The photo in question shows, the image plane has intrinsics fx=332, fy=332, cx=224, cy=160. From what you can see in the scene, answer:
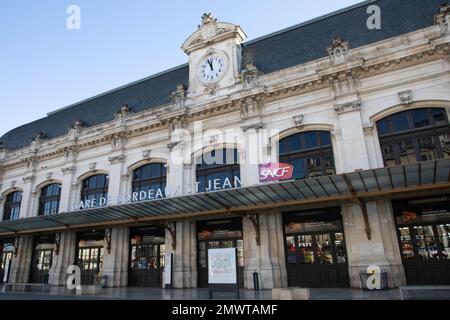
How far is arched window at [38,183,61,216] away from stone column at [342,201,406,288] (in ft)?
72.6

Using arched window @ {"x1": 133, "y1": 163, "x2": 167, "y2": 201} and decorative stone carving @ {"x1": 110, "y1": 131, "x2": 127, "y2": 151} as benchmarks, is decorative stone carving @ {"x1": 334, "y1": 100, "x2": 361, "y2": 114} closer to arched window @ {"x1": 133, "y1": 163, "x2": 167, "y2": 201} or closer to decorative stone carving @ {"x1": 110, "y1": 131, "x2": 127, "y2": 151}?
arched window @ {"x1": 133, "y1": 163, "x2": 167, "y2": 201}

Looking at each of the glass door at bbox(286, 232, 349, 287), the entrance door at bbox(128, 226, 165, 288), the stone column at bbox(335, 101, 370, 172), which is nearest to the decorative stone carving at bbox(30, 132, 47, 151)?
the entrance door at bbox(128, 226, 165, 288)

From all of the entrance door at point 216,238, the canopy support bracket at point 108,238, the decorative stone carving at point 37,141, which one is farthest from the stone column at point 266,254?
the decorative stone carving at point 37,141

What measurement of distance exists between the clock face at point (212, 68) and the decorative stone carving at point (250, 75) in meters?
2.02

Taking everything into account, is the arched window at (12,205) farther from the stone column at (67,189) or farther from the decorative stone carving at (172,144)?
the decorative stone carving at (172,144)

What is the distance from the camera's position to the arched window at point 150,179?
22.0m

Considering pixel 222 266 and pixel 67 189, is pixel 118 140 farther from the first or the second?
pixel 222 266

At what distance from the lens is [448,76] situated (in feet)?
50.6

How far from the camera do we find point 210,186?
1977 centimetres

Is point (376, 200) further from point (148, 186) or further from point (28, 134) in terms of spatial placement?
point (28, 134)
